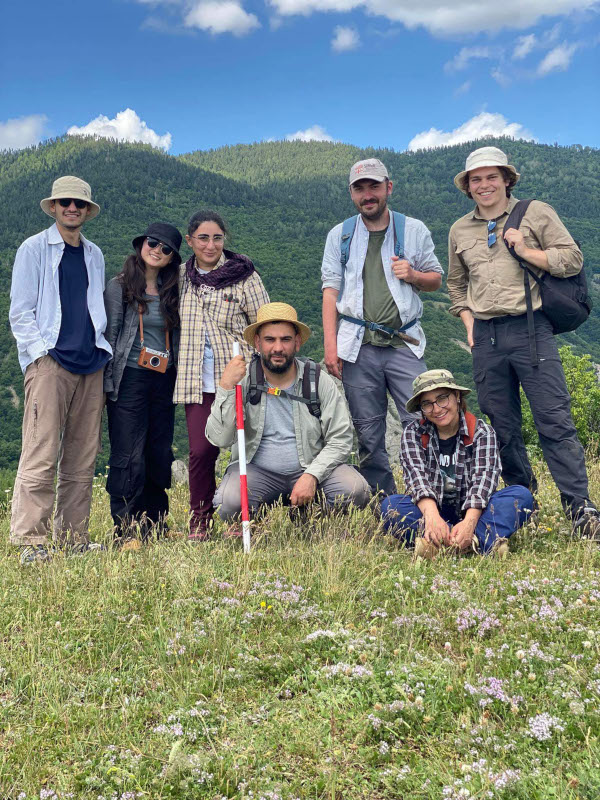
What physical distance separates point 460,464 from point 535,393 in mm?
793

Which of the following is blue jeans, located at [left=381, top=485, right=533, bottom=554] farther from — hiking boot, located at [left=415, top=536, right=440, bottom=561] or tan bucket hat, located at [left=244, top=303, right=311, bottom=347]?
tan bucket hat, located at [left=244, top=303, right=311, bottom=347]

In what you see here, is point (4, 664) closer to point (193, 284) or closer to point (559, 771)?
point (559, 771)

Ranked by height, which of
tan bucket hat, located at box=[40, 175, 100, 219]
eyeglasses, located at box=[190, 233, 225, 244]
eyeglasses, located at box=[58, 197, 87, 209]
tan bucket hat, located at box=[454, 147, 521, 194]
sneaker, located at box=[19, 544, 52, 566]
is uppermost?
tan bucket hat, located at box=[454, 147, 521, 194]

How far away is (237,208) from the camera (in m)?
119

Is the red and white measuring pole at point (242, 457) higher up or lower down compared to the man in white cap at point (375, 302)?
lower down

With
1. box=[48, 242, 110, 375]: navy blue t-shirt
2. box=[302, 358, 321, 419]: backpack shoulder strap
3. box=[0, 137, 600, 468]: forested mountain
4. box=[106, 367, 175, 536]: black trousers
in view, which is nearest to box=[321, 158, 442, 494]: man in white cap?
box=[302, 358, 321, 419]: backpack shoulder strap

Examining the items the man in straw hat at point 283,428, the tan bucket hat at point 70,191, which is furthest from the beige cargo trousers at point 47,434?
the tan bucket hat at point 70,191

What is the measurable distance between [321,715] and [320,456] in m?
2.65

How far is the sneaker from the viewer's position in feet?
16.7

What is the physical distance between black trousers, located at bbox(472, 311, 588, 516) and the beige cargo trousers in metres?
3.09

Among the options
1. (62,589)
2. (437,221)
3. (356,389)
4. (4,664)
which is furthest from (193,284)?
(437,221)

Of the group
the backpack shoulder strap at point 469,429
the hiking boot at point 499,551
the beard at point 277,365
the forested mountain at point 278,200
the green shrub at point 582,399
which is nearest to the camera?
the hiking boot at point 499,551

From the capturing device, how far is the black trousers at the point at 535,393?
17.7ft

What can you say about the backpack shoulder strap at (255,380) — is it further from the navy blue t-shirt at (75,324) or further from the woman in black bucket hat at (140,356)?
the navy blue t-shirt at (75,324)
